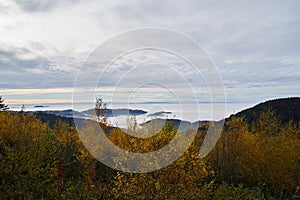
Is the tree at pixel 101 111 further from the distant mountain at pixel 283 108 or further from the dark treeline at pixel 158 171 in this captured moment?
the distant mountain at pixel 283 108

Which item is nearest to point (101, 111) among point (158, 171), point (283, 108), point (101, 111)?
point (101, 111)

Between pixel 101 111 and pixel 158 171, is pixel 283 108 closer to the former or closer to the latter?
pixel 101 111

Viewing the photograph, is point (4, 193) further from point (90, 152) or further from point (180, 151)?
point (180, 151)

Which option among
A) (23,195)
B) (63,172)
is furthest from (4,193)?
(63,172)

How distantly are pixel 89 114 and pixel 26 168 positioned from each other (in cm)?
875

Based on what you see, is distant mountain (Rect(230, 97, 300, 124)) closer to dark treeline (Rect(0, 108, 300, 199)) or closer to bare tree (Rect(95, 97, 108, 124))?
dark treeline (Rect(0, 108, 300, 199))

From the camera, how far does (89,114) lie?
2398cm

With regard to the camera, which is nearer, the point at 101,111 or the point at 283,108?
the point at 101,111

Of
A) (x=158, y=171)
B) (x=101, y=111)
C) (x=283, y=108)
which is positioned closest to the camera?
(x=158, y=171)

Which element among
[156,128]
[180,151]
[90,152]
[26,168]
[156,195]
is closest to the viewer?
[156,195]

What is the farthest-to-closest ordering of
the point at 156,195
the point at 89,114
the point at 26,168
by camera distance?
the point at 89,114
the point at 26,168
the point at 156,195

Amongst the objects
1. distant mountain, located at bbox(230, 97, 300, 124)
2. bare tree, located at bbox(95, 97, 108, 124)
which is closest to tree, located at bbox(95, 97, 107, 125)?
bare tree, located at bbox(95, 97, 108, 124)

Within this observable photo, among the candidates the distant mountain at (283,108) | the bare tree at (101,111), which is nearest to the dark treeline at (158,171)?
the bare tree at (101,111)

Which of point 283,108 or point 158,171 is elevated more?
point 283,108
